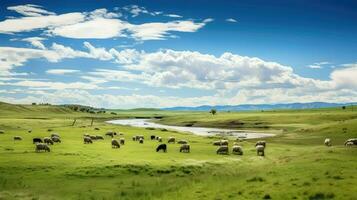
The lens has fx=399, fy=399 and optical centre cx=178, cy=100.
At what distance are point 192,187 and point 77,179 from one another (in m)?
11.2

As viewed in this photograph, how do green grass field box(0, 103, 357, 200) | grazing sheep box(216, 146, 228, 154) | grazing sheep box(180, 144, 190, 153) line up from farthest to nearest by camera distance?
grazing sheep box(180, 144, 190, 153) < grazing sheep box(216, 146, 228, 154) < green grass field box(0, 103, 357, 200)

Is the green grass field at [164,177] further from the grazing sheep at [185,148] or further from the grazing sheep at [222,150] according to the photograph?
the grazing sheep at [185,148]

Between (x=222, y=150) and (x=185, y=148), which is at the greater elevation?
(x=185, y=148)

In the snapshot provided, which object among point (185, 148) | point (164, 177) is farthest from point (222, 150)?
point (164, 177)

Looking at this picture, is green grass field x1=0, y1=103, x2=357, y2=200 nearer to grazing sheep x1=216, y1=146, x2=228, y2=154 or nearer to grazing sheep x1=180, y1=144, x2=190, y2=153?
grazing sheep x1=216, y1=146, x2=228, y2=154

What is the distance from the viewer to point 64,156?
47.1 m

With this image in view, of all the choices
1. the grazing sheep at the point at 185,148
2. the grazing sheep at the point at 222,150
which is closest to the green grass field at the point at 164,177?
the grazing sheep at the point at 222,150

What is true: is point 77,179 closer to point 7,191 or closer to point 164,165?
point 7,191

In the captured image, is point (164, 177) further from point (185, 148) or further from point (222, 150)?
point (185, 148)

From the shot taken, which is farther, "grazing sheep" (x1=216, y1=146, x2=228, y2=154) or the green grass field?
"grazing sheep" (x1=216, y1=146, x2=228, y2=154)

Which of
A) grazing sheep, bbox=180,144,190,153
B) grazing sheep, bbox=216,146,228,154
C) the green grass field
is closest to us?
the green grass field

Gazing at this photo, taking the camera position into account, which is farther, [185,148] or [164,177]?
[185,148]

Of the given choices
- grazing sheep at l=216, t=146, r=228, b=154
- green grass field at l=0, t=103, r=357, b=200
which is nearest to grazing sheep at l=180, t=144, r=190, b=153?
grazing sheep at l=216, t=146, r=228, b=154

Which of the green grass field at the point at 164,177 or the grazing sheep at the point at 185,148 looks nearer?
the green grass field at the point at 164,177
